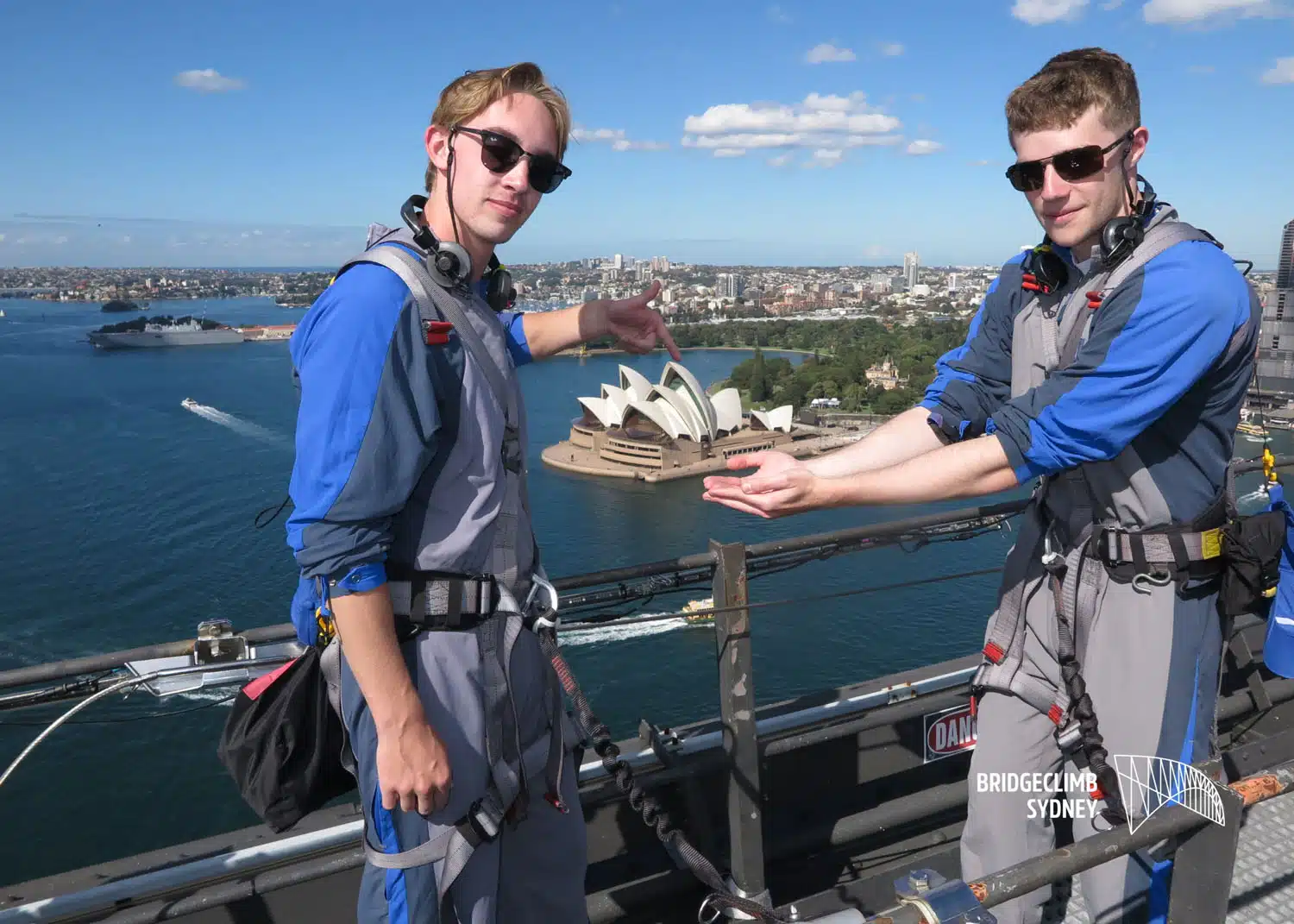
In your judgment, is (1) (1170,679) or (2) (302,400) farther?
(1) (1170,679)

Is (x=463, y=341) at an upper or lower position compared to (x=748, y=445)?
upper

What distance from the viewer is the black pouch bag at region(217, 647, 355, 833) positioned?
3.51 ft

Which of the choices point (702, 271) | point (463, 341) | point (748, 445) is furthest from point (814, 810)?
point (702, 271)

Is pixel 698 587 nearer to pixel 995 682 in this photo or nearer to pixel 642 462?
pixel 995 682

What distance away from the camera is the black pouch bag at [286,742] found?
1068mm

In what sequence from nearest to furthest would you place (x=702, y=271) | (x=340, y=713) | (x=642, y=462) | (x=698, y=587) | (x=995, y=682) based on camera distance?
(x=340, y=713) < (x=995, y=682) < (x=698, y=587) < (x=642, y=462) < (x=702, y=271)

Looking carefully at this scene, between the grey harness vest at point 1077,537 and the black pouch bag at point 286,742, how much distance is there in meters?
0.89

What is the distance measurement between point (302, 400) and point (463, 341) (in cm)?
17

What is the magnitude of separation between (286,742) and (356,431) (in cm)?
38

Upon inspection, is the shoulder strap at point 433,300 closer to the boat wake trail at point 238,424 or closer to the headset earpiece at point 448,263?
the headset earpiece at point 448,263

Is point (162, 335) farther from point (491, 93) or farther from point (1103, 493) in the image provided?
point (1103, 493)

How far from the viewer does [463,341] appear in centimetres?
103

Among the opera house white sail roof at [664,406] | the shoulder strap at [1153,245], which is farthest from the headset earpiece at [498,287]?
the opera house white sail roof at [664,406]

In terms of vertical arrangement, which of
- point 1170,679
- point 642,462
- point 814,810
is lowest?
point 642,462
